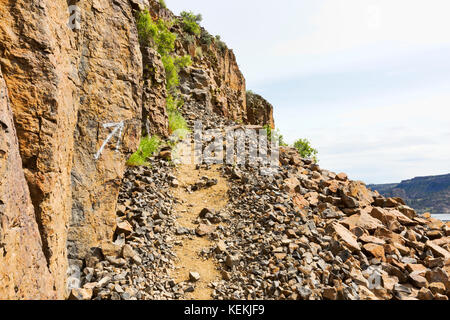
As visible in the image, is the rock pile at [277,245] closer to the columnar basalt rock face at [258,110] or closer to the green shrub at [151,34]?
the green shrub at [151,34]

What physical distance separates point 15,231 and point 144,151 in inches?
260

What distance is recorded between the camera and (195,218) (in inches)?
331

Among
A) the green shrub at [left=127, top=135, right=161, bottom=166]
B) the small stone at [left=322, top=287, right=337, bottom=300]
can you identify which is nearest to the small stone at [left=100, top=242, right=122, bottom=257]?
the green shrub at [left=127, top=135, right=161, bottom=166]

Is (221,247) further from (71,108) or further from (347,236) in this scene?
(71,108)

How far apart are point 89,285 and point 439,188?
133767 millimetres

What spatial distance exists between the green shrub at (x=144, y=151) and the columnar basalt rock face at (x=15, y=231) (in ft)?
17.3

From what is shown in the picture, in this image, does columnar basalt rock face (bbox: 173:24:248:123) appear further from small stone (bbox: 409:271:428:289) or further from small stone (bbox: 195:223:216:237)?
small stone (bbox: 409:271:428:289)

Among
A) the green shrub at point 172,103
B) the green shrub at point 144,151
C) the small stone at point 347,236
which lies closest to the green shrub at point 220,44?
the green shrub at point 172,103

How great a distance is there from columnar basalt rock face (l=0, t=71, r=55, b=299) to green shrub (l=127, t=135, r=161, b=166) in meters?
5.28

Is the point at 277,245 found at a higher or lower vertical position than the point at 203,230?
lower

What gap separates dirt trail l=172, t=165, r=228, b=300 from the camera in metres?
6.31

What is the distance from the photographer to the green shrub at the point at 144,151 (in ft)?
30.6

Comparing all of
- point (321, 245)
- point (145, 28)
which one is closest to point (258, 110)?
point (145, 28)
